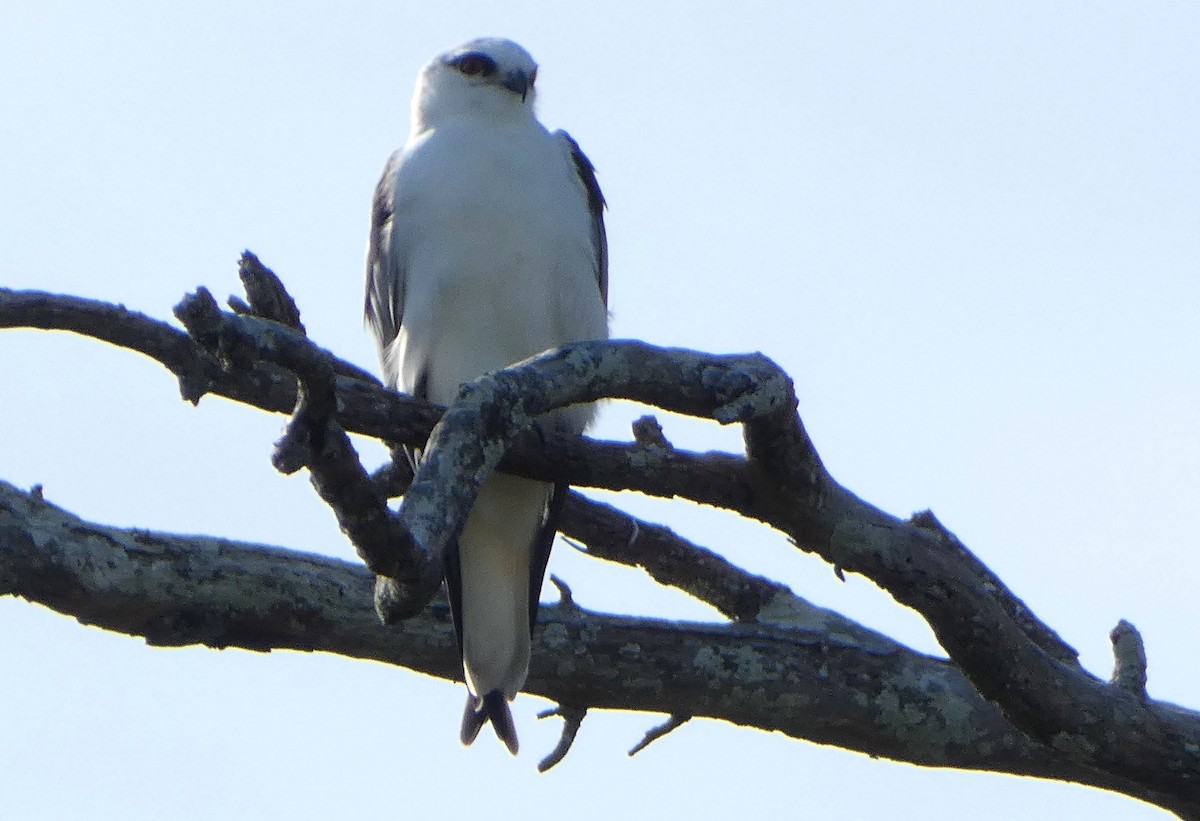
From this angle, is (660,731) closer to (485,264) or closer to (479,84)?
(485,264)

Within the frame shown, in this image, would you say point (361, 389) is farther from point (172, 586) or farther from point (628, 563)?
point (628, 563)

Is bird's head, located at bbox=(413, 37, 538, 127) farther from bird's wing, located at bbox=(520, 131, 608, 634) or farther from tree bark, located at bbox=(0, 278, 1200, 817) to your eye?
tree bark, located at bbox=(0, 278, 1200, 817)

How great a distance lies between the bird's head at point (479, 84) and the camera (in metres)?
5.68

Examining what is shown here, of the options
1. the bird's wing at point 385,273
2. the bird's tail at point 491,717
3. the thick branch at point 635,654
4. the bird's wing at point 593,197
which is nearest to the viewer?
the thick branch at point 635,654

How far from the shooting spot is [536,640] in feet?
12.8

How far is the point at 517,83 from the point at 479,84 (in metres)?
0.14

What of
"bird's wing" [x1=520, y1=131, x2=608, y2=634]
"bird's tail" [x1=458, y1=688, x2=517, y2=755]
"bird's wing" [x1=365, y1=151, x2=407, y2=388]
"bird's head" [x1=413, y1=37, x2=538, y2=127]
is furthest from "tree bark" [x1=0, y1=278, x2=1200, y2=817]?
"bird's head" [x1=413, y1=37, x2=538, y2=127]

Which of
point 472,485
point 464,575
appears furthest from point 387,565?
point 464,575

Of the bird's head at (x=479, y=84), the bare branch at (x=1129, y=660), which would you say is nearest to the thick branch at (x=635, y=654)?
the bare branch at (x=1129, y=660)

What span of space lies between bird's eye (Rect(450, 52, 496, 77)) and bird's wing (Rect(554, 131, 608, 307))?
41cm

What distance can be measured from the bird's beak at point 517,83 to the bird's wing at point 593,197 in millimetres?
245

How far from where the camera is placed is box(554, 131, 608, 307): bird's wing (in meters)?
5.52

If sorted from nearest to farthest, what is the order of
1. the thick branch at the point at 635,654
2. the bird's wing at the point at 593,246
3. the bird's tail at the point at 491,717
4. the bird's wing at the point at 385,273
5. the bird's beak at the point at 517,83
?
the thick branch at the point at 635,654
the bird's tail at the point at 491,717
the bird's wing at the point at 593,246
the bird's wing at the point at 385,273
the bird's beak at the point at 517,83

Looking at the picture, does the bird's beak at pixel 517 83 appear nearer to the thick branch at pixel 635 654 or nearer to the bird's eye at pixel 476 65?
the bird's eye at pixel 476 65
